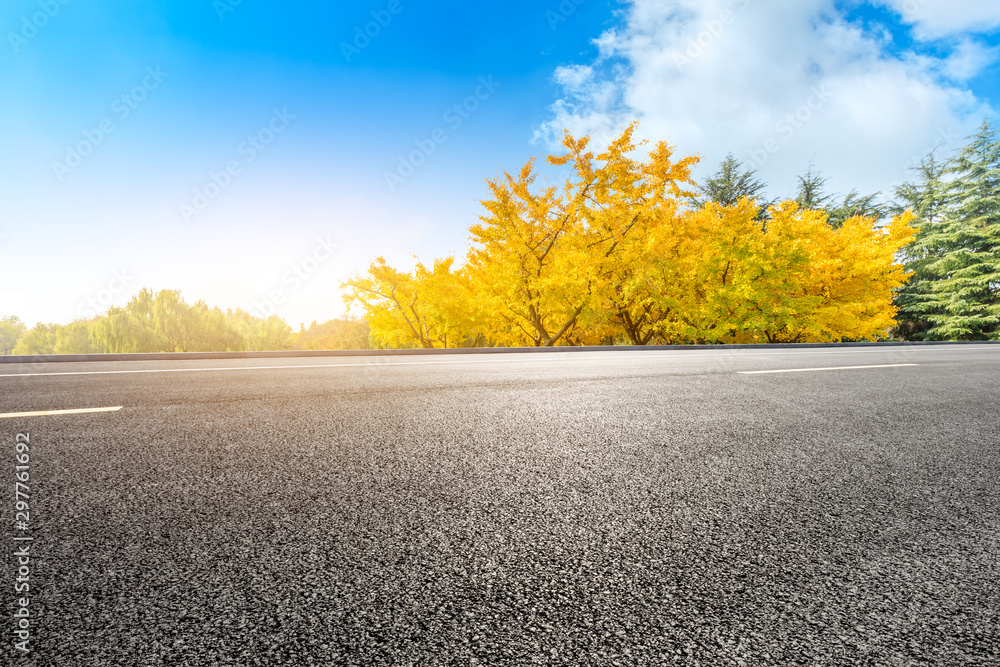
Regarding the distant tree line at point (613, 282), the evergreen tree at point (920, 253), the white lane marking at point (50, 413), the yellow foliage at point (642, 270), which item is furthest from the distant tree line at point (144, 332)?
the evergreen tree at point (920, 253)

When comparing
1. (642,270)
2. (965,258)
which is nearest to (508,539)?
(642,270)

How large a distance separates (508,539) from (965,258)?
39388 mm

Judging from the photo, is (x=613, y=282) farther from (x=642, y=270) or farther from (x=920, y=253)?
(x=920, y=253)

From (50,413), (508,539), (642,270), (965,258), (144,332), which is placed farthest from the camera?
(965,258)

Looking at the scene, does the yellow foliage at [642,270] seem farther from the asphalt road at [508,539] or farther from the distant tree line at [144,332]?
the asphalt road at [508,539]

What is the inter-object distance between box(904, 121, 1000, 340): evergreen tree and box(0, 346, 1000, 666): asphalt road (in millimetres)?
34595

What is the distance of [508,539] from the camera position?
1.41 meters

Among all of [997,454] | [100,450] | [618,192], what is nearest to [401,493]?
[100,450]

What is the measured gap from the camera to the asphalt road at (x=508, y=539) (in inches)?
38.1

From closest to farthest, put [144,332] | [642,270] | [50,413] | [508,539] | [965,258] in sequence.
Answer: [508,539]
[50,413]
[144,332]
[642,270]
[965,258]

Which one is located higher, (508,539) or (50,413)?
(50,413)

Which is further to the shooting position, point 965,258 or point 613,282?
point 965,258

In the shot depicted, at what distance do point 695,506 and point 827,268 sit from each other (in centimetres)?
2145

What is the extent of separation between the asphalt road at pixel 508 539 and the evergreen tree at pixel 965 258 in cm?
3460
